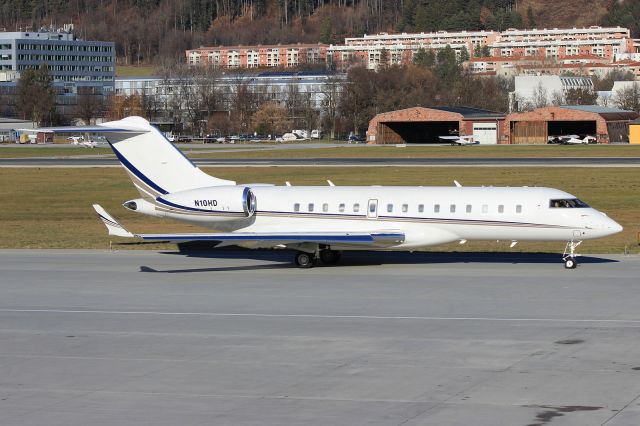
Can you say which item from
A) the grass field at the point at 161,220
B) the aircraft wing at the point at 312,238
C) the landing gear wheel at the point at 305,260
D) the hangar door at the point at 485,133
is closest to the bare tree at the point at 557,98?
the hangar door at the point at 485,133

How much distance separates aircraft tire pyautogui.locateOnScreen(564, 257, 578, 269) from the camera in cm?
3488

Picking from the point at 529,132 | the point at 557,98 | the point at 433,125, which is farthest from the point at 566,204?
the point at 557,98

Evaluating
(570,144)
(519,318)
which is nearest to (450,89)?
(570,144)

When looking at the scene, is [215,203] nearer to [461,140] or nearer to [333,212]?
[333,212]

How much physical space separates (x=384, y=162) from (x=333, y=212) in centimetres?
5264

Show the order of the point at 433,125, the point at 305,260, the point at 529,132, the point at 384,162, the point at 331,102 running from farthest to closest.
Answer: the point at 331,102 → the point at 433,125 → the point at 529,132 → the point at 384,162 → the point at 305,260

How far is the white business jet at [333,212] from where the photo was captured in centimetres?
3456

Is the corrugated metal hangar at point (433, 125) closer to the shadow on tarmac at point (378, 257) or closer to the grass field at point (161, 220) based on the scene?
the grass field at point (161, 220)

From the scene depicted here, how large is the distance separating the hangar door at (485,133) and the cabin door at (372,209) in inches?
3969

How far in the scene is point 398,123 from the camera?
14188cm

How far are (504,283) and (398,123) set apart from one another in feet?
363

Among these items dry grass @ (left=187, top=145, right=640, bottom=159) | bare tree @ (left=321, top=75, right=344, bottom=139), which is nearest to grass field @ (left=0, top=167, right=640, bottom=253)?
dry grass @ (left=187, top=145, right=640, bottom=159)

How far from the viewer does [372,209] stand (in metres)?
35.6

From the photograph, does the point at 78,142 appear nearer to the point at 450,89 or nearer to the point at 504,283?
the point at 450,89
